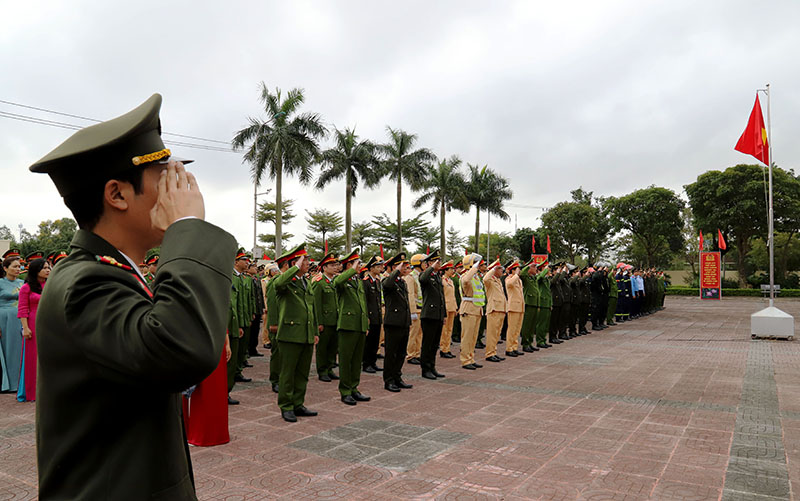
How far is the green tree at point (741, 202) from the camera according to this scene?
3353cm

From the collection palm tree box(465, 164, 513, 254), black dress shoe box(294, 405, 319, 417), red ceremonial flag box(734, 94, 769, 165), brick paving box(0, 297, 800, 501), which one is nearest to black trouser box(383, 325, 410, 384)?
brick paving box(0, 297, 800, 501)

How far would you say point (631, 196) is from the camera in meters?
39.4

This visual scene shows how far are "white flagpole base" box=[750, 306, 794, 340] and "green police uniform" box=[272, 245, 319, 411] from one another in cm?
1191

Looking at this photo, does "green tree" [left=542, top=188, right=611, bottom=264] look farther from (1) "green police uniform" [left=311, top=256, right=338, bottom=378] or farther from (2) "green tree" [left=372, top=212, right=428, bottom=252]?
(1) "green police uniform" [left=311, top=256, right=338, bottom=378]

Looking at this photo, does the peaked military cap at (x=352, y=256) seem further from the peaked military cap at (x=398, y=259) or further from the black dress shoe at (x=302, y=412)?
the black dress shoe at (x=302, y=412)

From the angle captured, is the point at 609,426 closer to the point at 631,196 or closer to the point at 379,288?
the point at 379,288

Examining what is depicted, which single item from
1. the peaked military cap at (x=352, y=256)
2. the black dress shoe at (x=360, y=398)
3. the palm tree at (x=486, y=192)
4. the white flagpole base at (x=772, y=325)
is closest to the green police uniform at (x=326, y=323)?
the peaked military cap at (x=352, y=256)

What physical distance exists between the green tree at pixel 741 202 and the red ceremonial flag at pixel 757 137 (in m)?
23.0

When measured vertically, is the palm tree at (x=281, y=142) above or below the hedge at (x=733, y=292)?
above

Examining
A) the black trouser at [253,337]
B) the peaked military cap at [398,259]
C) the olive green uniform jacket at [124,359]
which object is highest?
the peaked military cap at [398,259]

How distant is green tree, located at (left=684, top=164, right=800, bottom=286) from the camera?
33531mm

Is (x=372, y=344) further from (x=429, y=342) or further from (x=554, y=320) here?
(x=554, y=320)

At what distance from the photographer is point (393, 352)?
7238 mm

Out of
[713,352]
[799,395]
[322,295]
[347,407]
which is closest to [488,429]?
[347,407]
